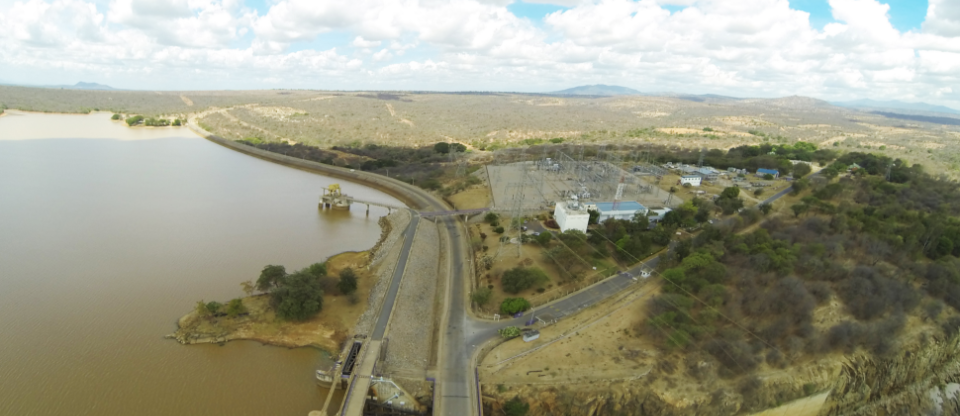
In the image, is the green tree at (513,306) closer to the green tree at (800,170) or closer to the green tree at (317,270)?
the green tree at (317,270)

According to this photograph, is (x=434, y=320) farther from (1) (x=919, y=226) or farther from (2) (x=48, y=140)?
(2) (x=48, y=140)

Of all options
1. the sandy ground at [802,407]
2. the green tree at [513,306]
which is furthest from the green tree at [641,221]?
the sandy ground at [802,407]

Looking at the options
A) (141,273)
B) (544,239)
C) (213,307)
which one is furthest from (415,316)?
(141,273)

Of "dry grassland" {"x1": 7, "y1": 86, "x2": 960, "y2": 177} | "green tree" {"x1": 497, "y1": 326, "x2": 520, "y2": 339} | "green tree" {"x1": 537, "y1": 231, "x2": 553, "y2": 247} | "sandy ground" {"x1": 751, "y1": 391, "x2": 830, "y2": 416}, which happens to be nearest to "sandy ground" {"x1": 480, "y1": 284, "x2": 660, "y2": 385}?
"green tree" {"x1": 497, "y1": 326, "x2": 520, "y2": 339}

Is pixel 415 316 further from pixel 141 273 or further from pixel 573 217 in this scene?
pixel 141 273

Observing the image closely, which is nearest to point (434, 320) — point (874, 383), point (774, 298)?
point (774, 298)

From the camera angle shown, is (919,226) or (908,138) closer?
(919,226)

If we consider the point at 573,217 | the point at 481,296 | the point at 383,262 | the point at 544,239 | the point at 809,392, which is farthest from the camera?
the point at 573,217
